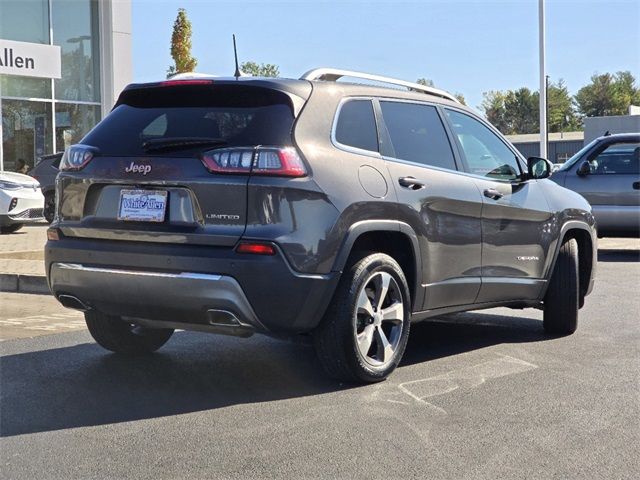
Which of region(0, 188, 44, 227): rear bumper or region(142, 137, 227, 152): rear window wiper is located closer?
region(142, 137, 227, 152): rear window wiper

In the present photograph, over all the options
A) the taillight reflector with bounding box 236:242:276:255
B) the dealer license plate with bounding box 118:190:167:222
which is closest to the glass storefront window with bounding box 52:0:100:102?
the dealer license plate with bounding box 118:190:167:222

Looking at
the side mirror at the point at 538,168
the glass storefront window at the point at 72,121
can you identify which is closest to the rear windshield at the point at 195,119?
the side mirror at the point at 538,168

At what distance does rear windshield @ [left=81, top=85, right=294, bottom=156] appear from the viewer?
4969mm

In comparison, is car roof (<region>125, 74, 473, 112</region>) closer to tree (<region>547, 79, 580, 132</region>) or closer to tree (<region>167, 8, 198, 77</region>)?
tree (<region>167, 8, 198, 77</region>)

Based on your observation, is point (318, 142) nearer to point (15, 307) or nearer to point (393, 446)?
point (393, 446)

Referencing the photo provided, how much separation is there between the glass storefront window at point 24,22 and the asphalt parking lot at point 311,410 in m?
17.6

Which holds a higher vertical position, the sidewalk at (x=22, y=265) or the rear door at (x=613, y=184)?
the rear door at (x=613, y=184)

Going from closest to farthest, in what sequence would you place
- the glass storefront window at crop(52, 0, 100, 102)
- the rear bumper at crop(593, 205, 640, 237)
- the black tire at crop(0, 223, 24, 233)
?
the rear bumper at crop(593, 205, 640, 237), the black tire at crop(0, 223, 24, 233), the glass storefront window at crop(52, 0, 100, 102)

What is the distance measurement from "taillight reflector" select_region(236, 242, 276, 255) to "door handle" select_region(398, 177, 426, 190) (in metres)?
1.06

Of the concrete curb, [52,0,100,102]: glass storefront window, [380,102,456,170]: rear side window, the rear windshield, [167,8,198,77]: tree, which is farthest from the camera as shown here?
[167,8,198,77]: tree

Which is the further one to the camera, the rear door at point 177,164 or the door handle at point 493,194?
the door handle at point 493,194

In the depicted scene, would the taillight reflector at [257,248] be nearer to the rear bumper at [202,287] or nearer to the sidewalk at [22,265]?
the rear bumper at [202,287]

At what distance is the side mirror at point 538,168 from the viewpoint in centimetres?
681

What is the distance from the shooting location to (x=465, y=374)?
568cm
